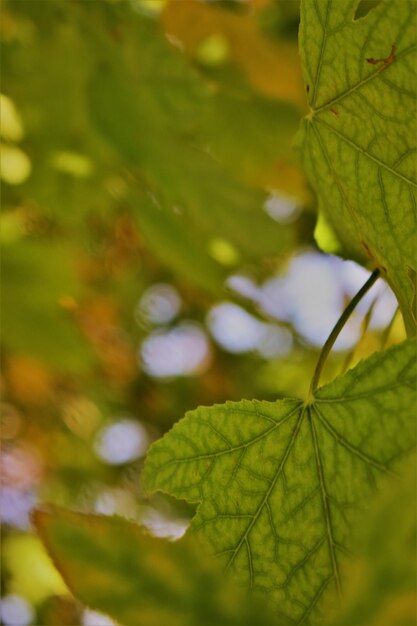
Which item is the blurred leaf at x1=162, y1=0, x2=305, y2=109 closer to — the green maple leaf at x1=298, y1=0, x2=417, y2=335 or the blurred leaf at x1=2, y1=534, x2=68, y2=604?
the green maple leaf at x1=298, y1=0, x2=417, y2=335

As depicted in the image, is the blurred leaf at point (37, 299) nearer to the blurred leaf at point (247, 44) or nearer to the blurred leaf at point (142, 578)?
the blurred leaf at point (247, 44)

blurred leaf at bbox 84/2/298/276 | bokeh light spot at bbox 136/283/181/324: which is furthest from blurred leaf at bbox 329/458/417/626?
bokeh light spot at bbox 136/283/181/324

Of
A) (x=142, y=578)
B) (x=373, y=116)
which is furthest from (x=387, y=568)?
(x=373, y=116)

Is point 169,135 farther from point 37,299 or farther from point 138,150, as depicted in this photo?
point 37,299

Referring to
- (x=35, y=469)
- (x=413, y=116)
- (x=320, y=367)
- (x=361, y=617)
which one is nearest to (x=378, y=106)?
(x=413, y=116)

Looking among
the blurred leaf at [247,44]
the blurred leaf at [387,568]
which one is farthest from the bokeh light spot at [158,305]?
the blurred leaf at [387,568]

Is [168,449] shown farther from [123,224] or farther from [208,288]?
[123,224]
